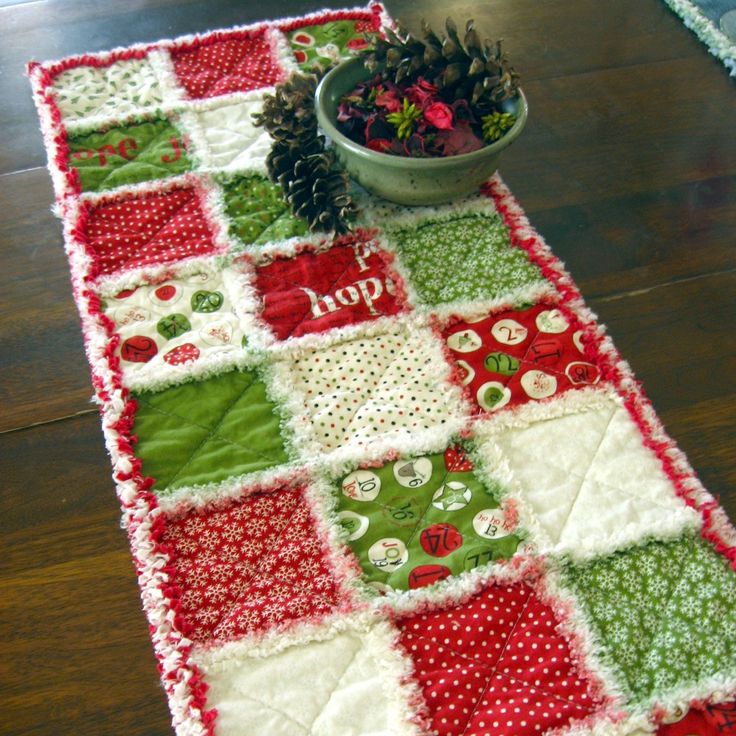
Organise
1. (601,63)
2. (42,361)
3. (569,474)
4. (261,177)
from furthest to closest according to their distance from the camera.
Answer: (601,63) → (261,177) → (42,361) → (569,474)

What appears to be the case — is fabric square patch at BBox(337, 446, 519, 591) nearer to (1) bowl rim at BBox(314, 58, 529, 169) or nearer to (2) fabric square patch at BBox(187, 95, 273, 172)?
(1) bowl rim at BBox(314, 58, 529, 169)

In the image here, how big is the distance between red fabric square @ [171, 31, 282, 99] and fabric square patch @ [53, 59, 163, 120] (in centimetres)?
5

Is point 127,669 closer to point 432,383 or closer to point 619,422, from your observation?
point 432,383

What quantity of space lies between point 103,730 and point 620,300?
0.76 metres

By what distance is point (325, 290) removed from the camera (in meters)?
1.06

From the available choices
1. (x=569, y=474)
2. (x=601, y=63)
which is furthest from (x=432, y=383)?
(x=601, y=63)

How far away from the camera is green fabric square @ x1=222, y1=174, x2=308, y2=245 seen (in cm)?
111

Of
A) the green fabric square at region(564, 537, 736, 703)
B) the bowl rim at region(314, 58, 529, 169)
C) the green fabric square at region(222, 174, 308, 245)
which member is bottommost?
the green fabric square at region(564, 537, 736, 703)

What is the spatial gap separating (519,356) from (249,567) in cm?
40

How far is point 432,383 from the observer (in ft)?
3.18

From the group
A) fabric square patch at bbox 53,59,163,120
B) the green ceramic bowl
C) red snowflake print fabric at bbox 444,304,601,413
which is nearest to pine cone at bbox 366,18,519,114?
the green ceramic bowl

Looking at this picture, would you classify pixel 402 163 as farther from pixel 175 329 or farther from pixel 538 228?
pixel 175 329

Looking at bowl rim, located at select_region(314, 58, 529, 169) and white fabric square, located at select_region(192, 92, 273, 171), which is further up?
bowl rim, located at select_region(314, 58, 529, 169)

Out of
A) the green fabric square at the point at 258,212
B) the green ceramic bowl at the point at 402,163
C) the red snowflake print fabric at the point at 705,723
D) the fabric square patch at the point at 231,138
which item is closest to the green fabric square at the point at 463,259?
the green ceramic bowl at the point at 402,163
